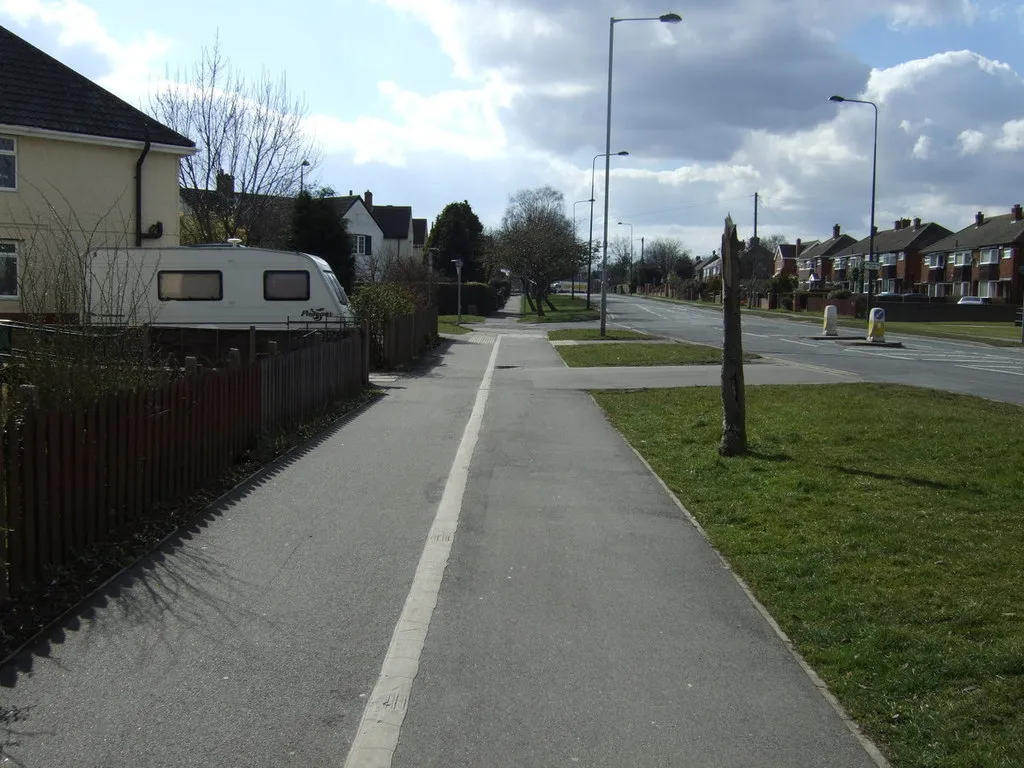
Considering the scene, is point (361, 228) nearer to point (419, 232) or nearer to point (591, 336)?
point (419, 232)

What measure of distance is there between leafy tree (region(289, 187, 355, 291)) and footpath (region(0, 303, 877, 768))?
102 ft

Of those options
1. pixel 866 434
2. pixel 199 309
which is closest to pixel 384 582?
pixel 866 434

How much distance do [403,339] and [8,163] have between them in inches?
382

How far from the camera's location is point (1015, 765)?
3691 mm

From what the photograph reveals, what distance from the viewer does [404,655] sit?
4.87 m

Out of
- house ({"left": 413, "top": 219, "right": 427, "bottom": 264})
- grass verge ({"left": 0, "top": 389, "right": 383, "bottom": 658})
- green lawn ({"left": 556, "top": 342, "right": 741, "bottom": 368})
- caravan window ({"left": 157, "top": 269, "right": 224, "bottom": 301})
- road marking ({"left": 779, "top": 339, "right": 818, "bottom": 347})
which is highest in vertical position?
house ({"left": 413, "top": 219, "right": 427, "bottom": 264})

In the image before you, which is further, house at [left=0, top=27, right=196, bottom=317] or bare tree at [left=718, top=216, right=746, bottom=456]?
house at [left=0, top=27, right=196, bottom=317]

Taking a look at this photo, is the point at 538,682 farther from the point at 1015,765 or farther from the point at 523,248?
the point at 523,248

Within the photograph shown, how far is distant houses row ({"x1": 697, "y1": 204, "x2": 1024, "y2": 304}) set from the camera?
73.9 meters

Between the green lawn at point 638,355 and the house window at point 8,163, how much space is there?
532 inches

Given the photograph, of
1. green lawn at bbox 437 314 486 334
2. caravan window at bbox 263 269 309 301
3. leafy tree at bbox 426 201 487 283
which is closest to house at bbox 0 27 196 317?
caravan window at bbox 263 269 309 301

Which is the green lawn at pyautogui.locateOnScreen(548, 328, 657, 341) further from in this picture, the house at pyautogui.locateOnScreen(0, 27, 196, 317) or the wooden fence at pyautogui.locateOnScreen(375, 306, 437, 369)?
the house at pyautogui.locateOnScreen(0, 27, 196, 317)

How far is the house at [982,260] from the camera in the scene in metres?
73.0

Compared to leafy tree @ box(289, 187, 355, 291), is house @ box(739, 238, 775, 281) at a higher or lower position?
higher
